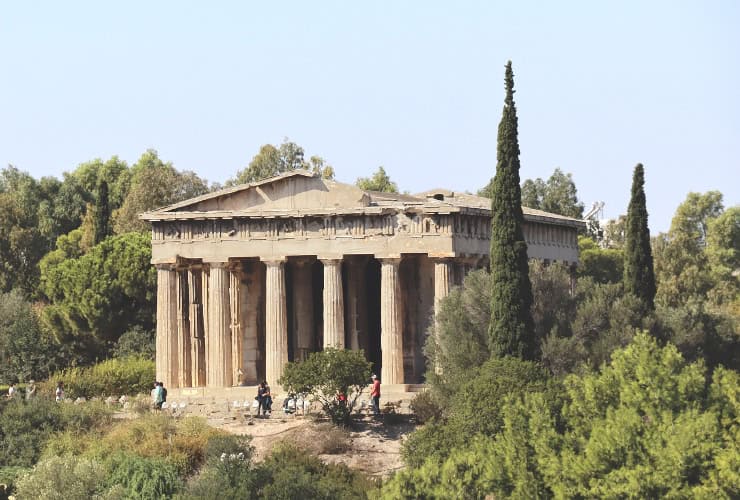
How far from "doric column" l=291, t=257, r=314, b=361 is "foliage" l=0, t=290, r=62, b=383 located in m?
16.9

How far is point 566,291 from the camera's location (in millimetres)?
57594

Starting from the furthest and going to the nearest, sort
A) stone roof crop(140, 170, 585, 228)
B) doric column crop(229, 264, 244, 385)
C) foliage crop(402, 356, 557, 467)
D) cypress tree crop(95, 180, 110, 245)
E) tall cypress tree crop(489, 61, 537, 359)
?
1. cypress tree crop(95, 180, 110, 245)
2. doric column crop(229, 264, 244, 385)
3. stone roof crop(140, 170, 585, 228)
4. tall cypress tree crop(489, 61, 537, 359)
5. foliage crop(402, 356, 557, 467)

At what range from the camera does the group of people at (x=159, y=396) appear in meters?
58.8

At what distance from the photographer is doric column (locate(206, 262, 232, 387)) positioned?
62.7 metres

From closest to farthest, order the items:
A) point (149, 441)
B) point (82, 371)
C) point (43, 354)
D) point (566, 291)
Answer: point (149, 441)
point (566, 291)
point (82, 371)
point (43, 354)

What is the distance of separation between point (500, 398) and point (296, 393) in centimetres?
863

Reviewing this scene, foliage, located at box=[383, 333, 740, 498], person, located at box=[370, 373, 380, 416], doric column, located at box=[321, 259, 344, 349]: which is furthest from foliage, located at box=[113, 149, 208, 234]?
foliage, located at box=[383, 333, 740, 498]

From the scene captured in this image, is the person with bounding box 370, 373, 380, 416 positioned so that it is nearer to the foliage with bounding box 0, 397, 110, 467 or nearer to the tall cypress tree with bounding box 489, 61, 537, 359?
the tall cypress tree with bounding box 489, 61, 537, 359

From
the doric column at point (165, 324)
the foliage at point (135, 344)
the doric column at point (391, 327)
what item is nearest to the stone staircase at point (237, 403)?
the doric column at point (391, 327)

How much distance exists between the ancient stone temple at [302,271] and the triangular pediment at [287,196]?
0.04 metres

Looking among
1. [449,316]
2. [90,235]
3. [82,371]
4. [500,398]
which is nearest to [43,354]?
[82,371]

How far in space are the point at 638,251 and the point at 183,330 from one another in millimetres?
17137

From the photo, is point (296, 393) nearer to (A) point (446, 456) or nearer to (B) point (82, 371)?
(A) point (446, 456)

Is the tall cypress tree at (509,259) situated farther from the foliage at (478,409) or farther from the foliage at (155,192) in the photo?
the foliage at (155,192)
